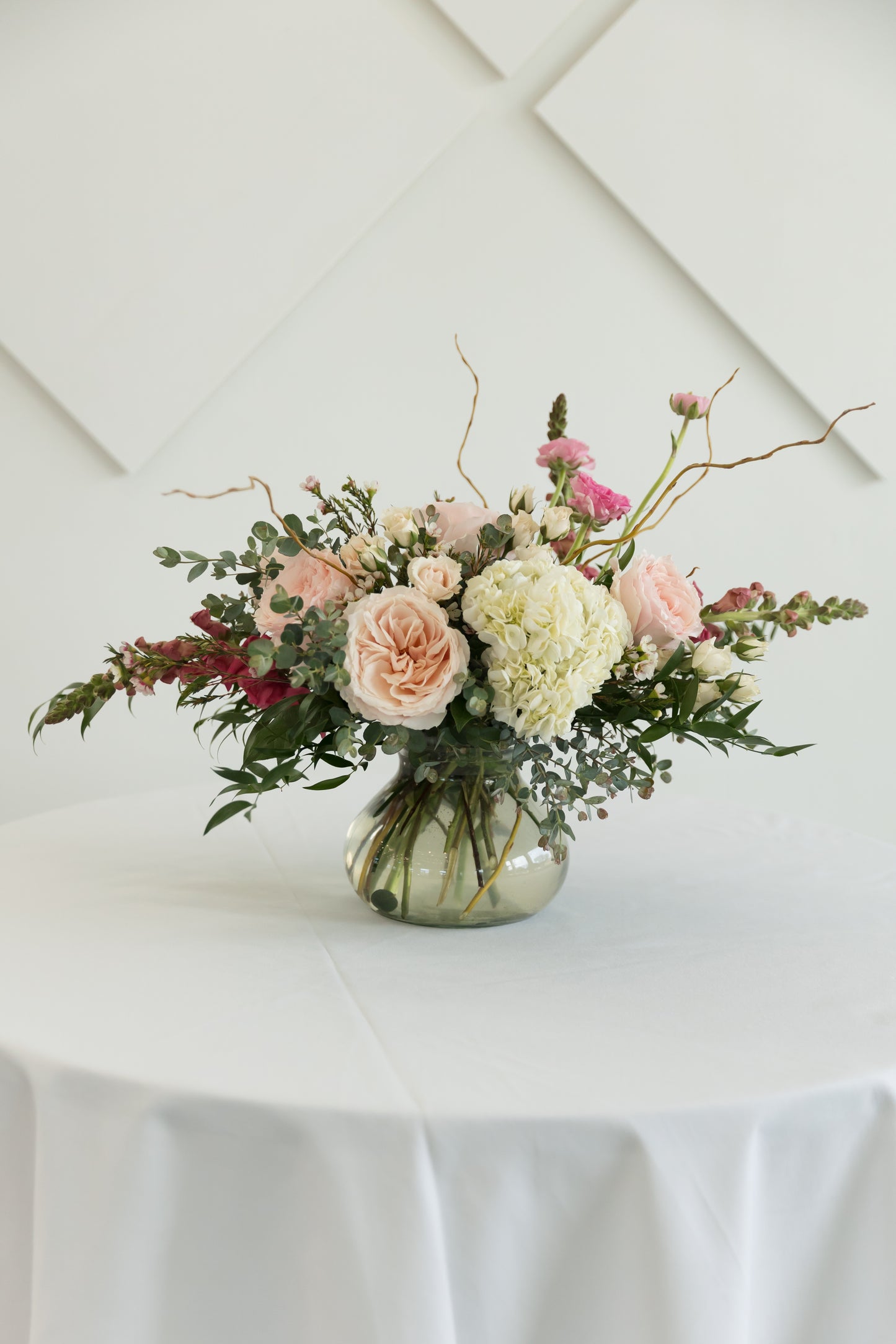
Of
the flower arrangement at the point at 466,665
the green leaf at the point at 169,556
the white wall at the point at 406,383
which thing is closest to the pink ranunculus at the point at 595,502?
the flower arrangement at the point at 466,665

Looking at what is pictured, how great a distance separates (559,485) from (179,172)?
159 cm

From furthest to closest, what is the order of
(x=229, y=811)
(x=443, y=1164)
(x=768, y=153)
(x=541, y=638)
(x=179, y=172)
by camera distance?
(x=768, y=153) < (x=179, y=172) < (x=229, y=811) < (x=541, y=638) < (x=443, y=1164)

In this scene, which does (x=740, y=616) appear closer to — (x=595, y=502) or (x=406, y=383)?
(x=595, y=502)

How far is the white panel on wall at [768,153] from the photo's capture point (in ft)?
7.70

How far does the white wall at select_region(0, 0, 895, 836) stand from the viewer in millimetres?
2266

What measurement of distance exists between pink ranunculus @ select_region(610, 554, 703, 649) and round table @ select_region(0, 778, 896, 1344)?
1.04 ft

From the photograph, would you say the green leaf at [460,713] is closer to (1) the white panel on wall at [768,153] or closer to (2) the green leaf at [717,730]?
(2) the green leaf at [717,730]

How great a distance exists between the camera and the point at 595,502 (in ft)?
3.40

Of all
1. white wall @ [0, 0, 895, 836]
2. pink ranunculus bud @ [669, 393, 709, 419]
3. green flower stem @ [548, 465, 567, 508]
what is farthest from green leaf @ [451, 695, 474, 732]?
white wall @ [0, 0, 895, 836]

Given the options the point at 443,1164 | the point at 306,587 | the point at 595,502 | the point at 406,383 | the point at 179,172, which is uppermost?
the point at 179,172

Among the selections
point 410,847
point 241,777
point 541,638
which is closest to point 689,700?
point 541,638

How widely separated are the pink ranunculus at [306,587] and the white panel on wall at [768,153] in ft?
5.56

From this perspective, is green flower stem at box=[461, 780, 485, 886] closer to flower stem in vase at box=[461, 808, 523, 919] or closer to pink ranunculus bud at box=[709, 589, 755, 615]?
flower stem in vase at box=[461, 808, 523, 919]

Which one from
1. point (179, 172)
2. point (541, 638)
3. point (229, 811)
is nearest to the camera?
point (541, 638)
